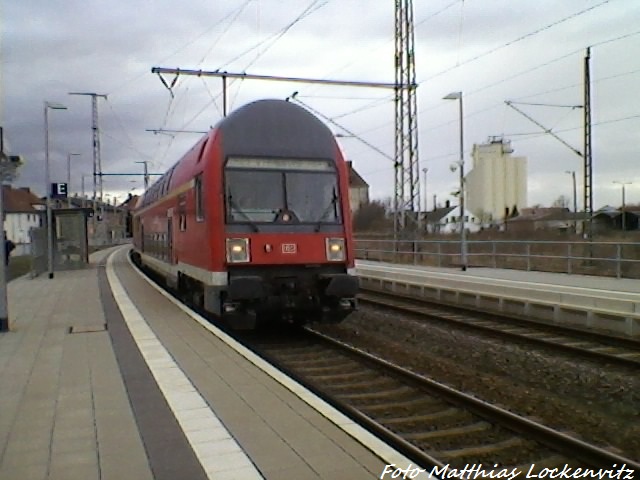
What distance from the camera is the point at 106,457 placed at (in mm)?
Result: 4602

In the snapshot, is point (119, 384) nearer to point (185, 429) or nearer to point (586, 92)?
point (185, 429)

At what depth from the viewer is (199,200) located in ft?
36.5

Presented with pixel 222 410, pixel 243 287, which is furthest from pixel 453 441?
pixel 243 287

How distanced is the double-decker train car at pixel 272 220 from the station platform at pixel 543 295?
4894 millimetres

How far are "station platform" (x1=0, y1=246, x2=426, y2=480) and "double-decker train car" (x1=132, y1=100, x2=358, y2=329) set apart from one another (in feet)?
3.31

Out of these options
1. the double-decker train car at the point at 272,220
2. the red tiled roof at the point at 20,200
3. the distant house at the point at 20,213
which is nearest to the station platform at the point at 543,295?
the double-decker train car at the point at 272,220

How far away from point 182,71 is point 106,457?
15.0 metres

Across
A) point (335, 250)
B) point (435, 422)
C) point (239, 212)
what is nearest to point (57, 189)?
point (239, 212)

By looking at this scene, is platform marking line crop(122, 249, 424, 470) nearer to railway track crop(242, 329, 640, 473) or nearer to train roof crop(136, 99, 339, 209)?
railway track crop(242, 329, 640, 473)

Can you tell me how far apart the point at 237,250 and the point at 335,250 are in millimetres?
1634

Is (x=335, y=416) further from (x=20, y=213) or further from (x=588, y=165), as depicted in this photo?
(x=20, y=213)

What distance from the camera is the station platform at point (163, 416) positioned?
4.39 metres

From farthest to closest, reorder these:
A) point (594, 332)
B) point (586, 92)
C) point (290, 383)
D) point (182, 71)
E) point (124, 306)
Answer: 1. point (586, 92)
2. point (182, 71)
3. point (124, 306)
4. point (594, 332)
5. point (290, 383)

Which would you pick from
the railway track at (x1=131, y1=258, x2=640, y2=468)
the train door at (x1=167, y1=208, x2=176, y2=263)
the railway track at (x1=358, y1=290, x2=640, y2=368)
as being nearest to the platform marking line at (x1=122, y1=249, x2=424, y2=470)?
the railway track at (x1=131, y1=258, x2=640, y2=468)
